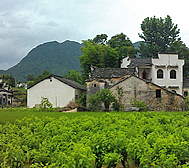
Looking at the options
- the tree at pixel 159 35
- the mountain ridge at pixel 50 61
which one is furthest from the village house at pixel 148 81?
the mountain ridge at pixel 50 61

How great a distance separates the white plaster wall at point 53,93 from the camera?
31.5 meters

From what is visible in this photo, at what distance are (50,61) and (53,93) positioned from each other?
360 ft

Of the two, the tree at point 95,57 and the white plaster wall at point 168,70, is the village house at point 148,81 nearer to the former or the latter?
the white plaster wall at point 168,70

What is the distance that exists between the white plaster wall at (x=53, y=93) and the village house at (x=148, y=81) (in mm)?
3713

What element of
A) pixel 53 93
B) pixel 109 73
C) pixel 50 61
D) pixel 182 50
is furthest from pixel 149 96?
pixel 50 61

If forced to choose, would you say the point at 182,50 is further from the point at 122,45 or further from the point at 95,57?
the point at 95,57

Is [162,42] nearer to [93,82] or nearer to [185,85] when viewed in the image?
[185,85]

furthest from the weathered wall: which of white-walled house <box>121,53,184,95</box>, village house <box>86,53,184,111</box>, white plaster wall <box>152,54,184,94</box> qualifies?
white plaster wall <box>152,54,184,94</box>

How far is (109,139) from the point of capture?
660cm

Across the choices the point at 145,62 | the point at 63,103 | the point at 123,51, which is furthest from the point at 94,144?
the point at 123,51

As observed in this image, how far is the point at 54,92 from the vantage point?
32062 mm

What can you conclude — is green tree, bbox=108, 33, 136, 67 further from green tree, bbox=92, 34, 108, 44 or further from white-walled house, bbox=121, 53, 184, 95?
white-walled house, bbox=121, 53, 184, 95

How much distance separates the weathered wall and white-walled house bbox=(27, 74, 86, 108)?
8229 millimetres

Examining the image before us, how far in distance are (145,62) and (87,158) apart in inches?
1374
